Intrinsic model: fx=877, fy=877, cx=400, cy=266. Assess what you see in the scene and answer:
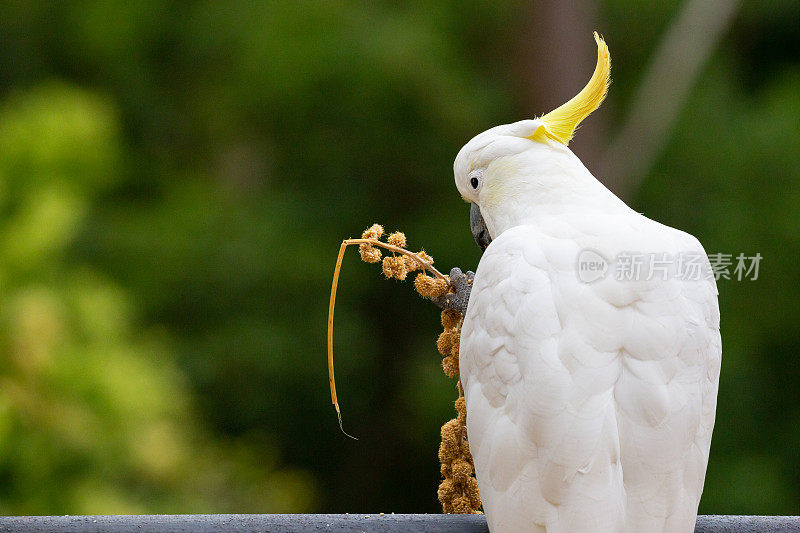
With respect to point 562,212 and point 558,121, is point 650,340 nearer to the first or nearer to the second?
point 562,212

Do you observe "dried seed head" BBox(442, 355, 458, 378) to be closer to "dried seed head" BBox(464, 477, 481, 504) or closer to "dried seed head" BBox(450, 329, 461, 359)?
"dried seed head" BBox(450, 329, 461, 359)

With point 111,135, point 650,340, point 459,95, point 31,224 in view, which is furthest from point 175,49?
point 650,340

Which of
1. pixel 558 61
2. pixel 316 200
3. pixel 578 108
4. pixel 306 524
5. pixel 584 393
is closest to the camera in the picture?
pixel 584 393

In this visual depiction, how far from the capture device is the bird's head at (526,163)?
4.66 feet

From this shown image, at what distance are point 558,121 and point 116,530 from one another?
3.17ft

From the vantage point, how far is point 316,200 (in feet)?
12.7

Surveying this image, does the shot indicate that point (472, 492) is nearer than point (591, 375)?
No

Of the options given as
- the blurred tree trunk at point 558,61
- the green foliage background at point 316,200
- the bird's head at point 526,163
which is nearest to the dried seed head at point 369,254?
the bird's head at point 526,163

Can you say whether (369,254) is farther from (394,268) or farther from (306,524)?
(306,524)

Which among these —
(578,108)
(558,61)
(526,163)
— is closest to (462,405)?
(526,163)

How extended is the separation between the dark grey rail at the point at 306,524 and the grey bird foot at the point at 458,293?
33 centimetres

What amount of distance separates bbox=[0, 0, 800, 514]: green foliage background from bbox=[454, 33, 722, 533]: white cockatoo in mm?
1780

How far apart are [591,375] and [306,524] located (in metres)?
0.52

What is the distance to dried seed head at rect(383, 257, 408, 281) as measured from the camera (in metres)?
1.37
